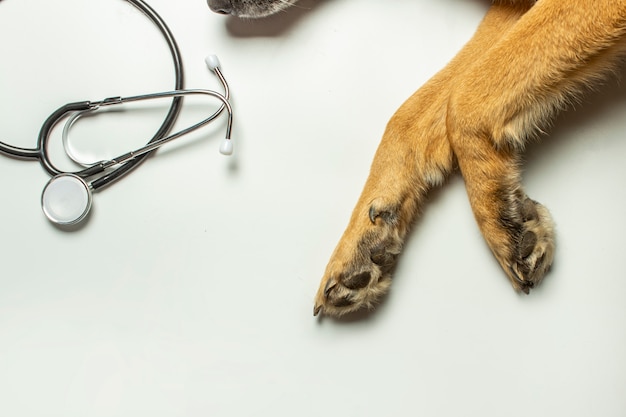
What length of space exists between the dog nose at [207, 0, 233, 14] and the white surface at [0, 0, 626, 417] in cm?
12

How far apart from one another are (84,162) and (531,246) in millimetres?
1379

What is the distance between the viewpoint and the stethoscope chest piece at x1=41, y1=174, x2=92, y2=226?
5.98ft

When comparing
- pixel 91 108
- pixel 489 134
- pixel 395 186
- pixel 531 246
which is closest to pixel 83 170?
pixel 91 108

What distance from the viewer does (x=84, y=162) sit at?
1873 mm

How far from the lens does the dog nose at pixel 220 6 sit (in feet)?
6.05

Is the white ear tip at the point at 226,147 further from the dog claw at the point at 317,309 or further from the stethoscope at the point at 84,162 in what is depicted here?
the dog claw at the point at 317,309

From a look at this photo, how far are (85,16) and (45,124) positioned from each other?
400 mm

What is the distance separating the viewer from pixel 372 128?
1.89 metres

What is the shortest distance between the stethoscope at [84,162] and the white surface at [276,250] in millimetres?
55

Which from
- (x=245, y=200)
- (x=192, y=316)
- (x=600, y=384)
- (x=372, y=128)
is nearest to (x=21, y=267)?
(x=192, y=316)

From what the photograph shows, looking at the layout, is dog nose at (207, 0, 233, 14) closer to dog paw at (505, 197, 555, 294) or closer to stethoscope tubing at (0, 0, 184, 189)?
stethoscope tubing at (0, 0, 184, 189)

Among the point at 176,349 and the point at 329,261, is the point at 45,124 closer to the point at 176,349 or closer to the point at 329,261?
the point at 176,349

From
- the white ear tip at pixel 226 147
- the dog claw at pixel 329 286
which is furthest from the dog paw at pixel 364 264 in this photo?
the white ear tip at pixel 226 147

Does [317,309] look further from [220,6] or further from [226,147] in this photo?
[220,6]
